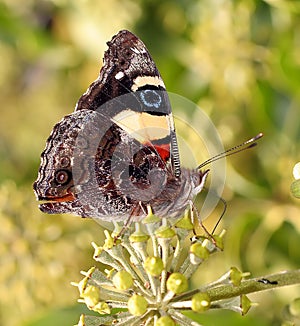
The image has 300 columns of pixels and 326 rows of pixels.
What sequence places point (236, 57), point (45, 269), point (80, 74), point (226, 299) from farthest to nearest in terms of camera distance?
point (80, 74)
point (236, 57)
point (45, 269)
point (226, 299)

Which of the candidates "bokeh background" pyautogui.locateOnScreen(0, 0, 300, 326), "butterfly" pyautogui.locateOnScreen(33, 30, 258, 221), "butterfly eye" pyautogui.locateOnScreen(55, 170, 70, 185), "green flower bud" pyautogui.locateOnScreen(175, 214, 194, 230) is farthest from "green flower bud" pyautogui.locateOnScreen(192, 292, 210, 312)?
"bokeh background" pyautogui.locateOnScreen(0, 0, 300, 326)

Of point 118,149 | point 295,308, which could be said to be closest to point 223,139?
point 118,149

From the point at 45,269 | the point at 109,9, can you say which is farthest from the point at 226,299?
the point at 109,9

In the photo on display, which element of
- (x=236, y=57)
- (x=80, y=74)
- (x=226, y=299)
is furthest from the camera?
(x=80, y=74)

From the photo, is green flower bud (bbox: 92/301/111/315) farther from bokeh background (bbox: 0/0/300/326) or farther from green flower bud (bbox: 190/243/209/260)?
bokeh background (bbox: 0/0/300/326)

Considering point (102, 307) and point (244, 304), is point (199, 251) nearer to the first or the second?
point (244, 304)

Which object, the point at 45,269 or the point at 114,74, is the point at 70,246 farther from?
the point at 114,74

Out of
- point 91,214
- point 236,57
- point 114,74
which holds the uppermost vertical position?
point 236,57

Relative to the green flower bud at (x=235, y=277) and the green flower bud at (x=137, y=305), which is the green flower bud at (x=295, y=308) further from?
the green flower bud at (x=137, y=305)
